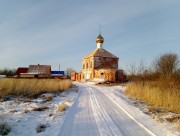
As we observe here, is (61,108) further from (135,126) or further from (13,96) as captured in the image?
(13,96)

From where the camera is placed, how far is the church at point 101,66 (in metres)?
44.7

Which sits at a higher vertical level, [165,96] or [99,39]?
[99,39]

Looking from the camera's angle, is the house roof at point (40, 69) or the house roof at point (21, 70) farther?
the house roof at point (21, 70)

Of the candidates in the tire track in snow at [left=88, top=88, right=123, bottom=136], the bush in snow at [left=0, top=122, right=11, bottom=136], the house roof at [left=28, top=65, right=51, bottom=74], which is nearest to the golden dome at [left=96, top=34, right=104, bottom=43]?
the house roof at [left=28, top=65, right=51, bottom=74]

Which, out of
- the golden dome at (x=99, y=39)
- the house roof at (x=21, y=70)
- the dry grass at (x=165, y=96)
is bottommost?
the dry grass at (x=165, y=96)

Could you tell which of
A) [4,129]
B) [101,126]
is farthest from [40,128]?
[101,126]

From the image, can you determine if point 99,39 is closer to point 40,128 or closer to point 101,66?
point 101,66

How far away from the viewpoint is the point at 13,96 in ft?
45.4

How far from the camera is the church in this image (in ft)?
147

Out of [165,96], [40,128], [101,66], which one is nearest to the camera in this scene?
[40,128]

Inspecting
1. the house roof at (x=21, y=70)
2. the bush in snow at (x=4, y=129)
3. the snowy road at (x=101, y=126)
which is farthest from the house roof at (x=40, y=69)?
the bush in snow at (x=4, y=129)

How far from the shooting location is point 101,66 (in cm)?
5159

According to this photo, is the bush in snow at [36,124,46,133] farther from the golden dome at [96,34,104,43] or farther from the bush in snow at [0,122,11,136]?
the golden dome at [96,34,104,43]

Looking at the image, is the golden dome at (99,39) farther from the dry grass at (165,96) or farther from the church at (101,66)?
the dry grass at (165,96)
